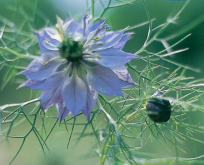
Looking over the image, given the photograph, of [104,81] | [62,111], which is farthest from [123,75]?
[62,111]

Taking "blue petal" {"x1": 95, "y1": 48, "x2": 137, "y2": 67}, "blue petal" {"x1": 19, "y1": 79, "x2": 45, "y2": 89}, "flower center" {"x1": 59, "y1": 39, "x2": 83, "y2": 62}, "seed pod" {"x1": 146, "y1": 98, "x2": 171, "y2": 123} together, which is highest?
"flower center" {"x1": 59, "y1": 39, "x2": 83, "y2": 62}

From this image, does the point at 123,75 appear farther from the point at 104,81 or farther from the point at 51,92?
the point at 51,92

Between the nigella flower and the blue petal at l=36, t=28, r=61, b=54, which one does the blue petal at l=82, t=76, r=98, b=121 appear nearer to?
the nigella flower

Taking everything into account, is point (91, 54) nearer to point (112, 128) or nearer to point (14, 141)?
point (112, 128)

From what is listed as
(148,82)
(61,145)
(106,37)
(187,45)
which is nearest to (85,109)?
(106,37)

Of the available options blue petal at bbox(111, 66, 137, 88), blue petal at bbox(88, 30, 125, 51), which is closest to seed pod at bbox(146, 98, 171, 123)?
blue petal at bbox(111, 66, 137, 88)
